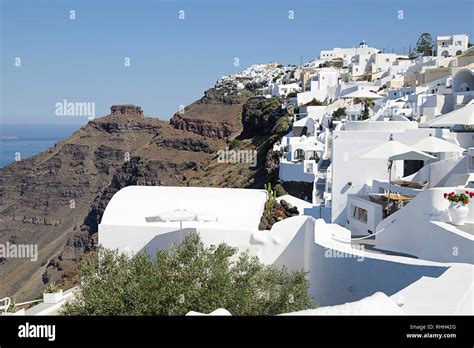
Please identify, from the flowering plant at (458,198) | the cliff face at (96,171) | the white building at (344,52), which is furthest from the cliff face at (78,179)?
the flowering plant at (458,198)

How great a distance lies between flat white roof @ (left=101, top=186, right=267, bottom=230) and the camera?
1460 centimetres

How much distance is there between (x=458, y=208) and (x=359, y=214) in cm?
412

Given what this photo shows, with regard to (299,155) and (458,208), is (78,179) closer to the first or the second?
(299,155)

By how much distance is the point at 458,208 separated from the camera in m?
10.6

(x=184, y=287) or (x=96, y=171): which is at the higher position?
(x=184, y=287)

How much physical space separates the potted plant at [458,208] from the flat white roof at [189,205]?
15.9 ft

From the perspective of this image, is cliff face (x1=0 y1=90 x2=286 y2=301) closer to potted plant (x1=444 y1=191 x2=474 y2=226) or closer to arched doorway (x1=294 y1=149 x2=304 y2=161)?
arched doorway (x1=294 y1=149 x2=304 y2=161)

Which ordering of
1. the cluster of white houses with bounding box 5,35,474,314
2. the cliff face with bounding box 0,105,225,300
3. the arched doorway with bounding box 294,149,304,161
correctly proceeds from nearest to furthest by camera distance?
1. the cluster of white houses with bounding box 5,35,474,314
2. the arched doorway with bounding box 294,149,304,161
3. the cliff face with bounding box 0,105,225,300

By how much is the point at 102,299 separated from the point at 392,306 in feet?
13.4

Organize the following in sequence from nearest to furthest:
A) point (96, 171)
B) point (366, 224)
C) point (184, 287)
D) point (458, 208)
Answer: point (184, 287)
point (458, 208)
point (366, 224)
point (96, 171)

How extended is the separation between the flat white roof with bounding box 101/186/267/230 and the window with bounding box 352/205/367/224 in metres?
2.40

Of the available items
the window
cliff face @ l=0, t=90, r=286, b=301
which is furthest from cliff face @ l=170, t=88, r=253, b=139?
the window

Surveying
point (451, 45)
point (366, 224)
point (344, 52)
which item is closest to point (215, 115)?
point (344, 52)

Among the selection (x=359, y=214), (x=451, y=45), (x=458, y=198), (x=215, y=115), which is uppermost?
(x=451, y=45)
